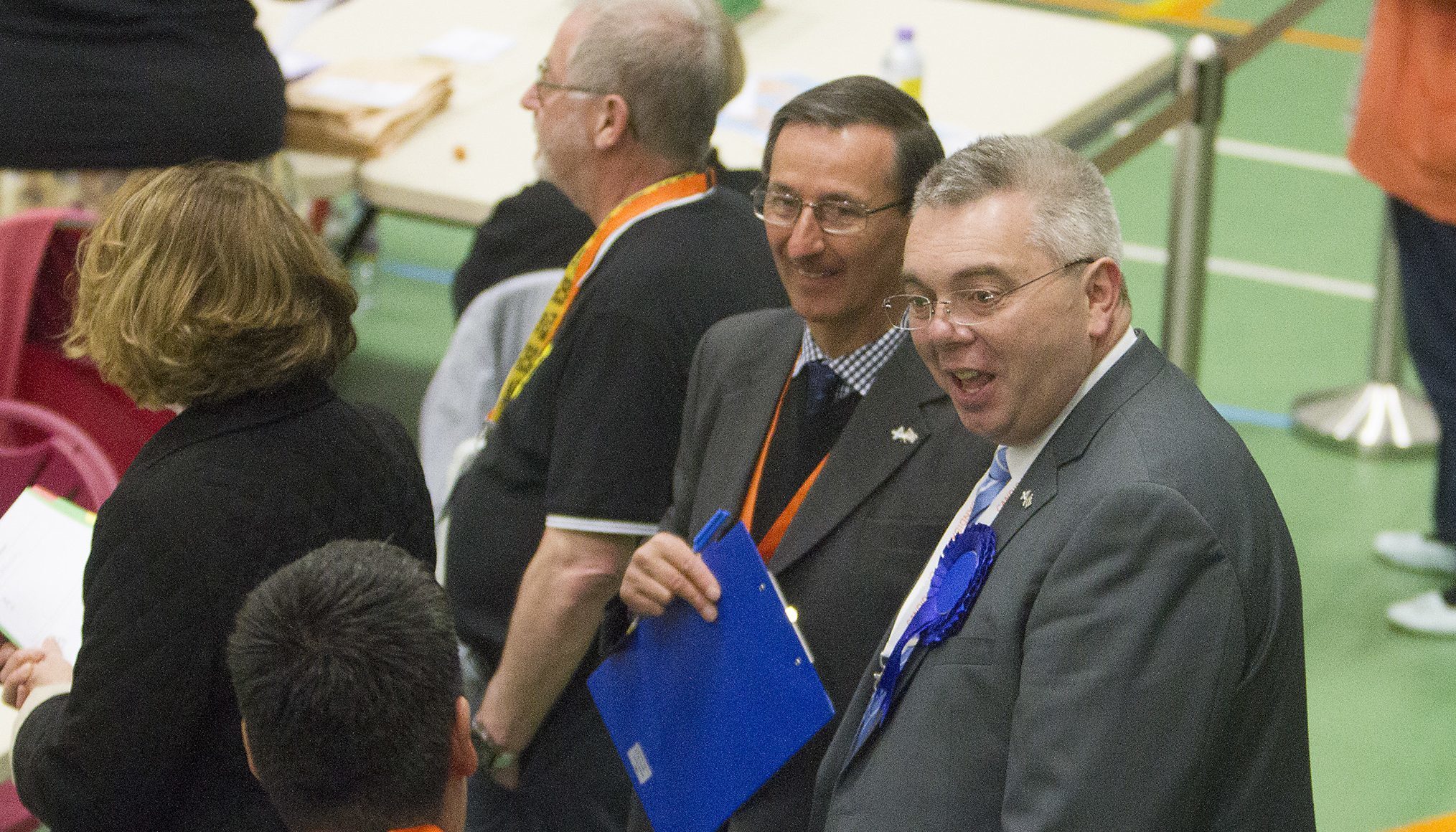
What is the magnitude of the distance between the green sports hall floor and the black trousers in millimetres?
1930

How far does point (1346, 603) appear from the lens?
4.87m

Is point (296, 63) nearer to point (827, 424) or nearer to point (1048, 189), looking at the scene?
point (827, 424)

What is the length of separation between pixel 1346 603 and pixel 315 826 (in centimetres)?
377

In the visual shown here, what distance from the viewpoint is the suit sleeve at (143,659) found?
2.06 meters

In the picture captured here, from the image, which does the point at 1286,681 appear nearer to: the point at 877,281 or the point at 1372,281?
the point at 877,281

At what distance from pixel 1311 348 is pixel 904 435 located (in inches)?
174

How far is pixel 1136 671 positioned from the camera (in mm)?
1781

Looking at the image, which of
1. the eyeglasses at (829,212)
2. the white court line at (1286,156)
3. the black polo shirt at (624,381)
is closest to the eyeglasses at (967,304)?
the eyeglasses at (829,212)

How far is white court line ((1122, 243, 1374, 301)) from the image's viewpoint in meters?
6.74

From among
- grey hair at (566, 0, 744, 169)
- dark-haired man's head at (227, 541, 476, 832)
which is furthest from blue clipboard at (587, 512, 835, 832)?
grey hair at (566, 0, 744, 169)

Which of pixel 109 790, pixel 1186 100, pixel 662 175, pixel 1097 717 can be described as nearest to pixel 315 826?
pixel 109 790

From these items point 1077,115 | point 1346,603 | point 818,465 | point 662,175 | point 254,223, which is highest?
point 254,223

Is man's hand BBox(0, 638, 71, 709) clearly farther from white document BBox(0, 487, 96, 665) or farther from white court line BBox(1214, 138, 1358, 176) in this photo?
white court line BBox(1214, 138, 1358, 176)

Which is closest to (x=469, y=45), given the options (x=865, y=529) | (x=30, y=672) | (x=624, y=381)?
(x=624, y=381)
